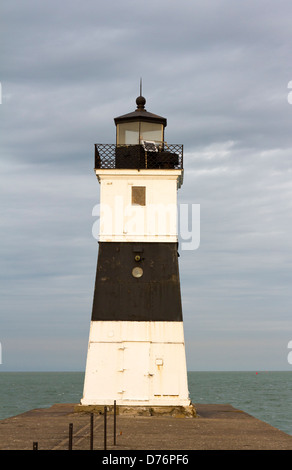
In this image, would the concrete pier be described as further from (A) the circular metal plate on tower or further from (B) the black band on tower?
(A) the circular metal plate on tower

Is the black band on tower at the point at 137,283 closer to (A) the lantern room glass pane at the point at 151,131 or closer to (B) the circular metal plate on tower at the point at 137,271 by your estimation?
(B) the circular metal plate on tower at the point at 137,271

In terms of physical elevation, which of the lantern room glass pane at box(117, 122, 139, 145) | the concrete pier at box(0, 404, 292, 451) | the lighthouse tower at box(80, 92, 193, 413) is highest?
the lantern room glass pane at box(117, 122, 139, 145)

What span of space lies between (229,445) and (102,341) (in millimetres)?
8334

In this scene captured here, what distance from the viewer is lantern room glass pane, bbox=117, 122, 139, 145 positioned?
80.6 feet

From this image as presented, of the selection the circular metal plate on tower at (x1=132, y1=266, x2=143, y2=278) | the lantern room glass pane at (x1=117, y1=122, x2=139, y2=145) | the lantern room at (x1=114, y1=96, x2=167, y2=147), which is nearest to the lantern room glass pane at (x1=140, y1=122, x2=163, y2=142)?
the lantern room at (x1=114, y1=96, x2=167, y2=147)

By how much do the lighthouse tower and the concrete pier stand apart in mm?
1212

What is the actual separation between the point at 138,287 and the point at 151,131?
626cm

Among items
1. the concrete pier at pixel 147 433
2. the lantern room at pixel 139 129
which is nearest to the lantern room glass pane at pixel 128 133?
→ the lantern room at pixel 139 129

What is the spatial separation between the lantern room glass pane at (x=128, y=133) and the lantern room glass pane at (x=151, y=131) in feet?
0.77

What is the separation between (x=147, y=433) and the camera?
17109 mm

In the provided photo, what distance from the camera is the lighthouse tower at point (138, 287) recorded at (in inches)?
880

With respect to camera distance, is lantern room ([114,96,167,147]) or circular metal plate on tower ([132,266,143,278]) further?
lantern room ([114,96,167,147])

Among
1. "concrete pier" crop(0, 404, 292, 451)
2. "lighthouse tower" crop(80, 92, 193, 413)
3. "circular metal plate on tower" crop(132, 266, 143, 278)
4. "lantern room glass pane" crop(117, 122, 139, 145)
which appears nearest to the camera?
"concrete pier" crop(0, 404, 292, 451)
